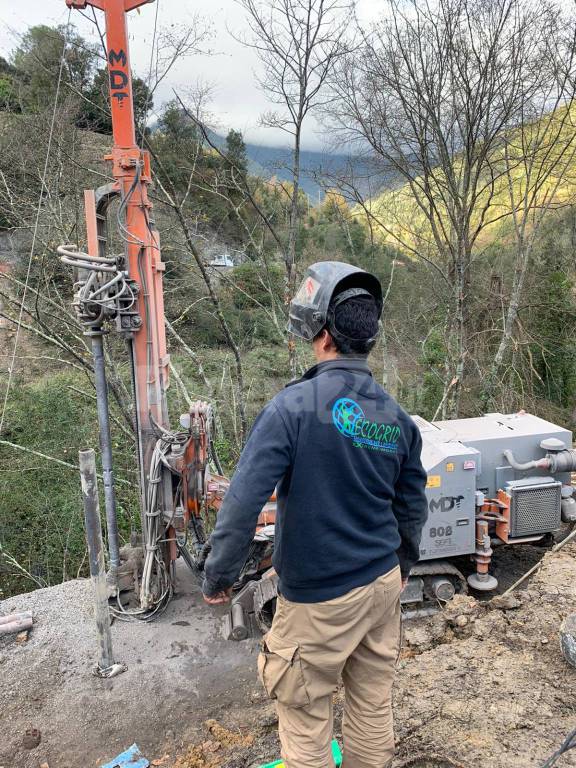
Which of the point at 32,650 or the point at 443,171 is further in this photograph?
the point at 443,171

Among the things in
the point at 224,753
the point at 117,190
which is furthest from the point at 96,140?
the point at 224,753

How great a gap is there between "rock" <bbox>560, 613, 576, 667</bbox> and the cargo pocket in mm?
2517

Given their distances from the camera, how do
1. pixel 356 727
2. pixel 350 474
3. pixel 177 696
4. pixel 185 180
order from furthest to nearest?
pixel 185 180 < pixel 177 696 < pixel 356 727 < pixel 350 474

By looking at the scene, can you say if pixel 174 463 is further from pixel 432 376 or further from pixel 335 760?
pixel 432 376

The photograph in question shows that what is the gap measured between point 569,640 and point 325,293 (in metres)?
3.15

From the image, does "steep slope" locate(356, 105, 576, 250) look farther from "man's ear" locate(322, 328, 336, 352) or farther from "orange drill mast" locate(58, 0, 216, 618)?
"man's ear" locate(322, 328, 336, 352)

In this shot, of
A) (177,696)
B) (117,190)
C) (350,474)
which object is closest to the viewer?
(350,474)

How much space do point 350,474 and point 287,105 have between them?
8.70 meters

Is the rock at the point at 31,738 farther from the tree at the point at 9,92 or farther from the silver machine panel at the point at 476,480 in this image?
the tree at the point at 9,92

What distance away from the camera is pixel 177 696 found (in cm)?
389

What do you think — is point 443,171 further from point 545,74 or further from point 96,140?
point 96,140

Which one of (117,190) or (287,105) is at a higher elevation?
(287,105)

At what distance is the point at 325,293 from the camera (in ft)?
6.58

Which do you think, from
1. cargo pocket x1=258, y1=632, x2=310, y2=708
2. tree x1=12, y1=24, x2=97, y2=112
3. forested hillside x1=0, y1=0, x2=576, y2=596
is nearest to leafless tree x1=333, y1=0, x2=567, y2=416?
forested hillside x1=0, y1=0, x2=576, y2=596
